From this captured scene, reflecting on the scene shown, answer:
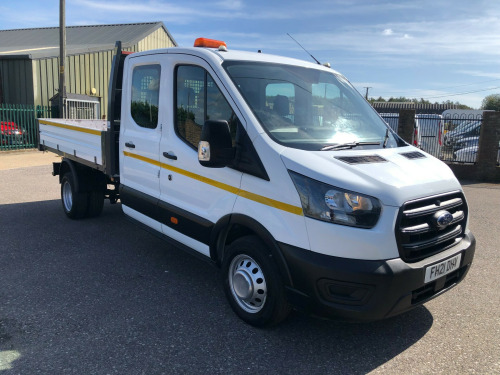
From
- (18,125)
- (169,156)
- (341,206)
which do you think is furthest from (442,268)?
(18,125)

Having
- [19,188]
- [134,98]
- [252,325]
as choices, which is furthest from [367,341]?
[19,188]

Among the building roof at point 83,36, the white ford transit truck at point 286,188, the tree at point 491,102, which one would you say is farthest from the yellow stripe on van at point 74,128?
the tree at point 491,102

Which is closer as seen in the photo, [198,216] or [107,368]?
[107,368]

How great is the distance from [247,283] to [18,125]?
16.2m

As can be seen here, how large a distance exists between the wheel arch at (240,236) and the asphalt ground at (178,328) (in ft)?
1.83

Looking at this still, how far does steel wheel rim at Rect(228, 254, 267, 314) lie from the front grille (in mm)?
1090

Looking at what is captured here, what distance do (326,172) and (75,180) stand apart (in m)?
4.62

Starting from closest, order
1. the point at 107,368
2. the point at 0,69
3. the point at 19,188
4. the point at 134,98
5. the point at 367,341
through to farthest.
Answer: the point at 107,368 → the point at 367,341 → the point at 134,98 → the point at 19,188 → the point at 0,69

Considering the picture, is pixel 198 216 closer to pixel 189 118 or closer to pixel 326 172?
pixel 189 118

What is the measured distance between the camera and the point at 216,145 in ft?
10.8

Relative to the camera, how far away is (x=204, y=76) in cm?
388

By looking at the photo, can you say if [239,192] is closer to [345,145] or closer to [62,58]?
[345,145]

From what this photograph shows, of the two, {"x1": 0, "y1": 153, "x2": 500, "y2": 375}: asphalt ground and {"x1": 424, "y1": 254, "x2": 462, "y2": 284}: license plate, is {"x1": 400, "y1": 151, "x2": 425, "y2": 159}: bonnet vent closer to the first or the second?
{"x1": 424, "y1": 254, "x2": 462, "y2": 284}: license plate

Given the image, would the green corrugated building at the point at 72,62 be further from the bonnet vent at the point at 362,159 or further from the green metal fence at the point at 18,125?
the bonnet vent at the point at 362,159
